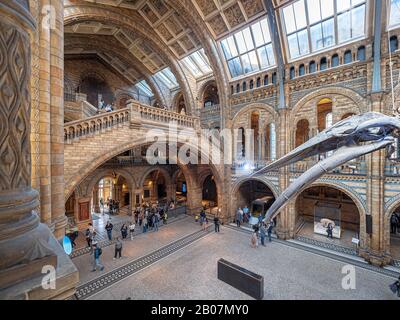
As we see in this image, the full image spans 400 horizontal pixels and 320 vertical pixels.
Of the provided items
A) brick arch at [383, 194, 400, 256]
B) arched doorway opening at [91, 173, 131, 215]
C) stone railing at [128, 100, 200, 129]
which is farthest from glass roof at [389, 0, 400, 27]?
arched doorway opening at [91, 173, 131, 215]

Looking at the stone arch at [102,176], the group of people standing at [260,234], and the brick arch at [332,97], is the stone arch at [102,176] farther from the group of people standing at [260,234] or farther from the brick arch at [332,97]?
the brick arch at [332,97]

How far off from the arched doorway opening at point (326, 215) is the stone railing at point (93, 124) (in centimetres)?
1152

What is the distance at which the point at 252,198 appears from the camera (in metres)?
16.6

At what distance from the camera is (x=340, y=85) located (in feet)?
32.9

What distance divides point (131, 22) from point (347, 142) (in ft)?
48.8

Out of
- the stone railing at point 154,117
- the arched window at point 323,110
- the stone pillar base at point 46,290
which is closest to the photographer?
the stone pillar base at point 46,290

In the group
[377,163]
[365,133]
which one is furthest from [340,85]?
[365,133]

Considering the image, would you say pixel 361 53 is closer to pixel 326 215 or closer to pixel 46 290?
pixel 326 215

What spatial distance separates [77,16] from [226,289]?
14.9m

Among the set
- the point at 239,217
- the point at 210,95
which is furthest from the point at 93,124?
the point at 210,95

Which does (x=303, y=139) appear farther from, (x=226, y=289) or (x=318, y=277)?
(x=226, y=289)

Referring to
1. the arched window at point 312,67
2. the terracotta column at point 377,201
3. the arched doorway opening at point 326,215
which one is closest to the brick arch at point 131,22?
the arched window at point 312,67

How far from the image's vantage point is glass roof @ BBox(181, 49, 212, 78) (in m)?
15.1

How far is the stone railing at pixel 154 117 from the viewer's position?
9180mm
